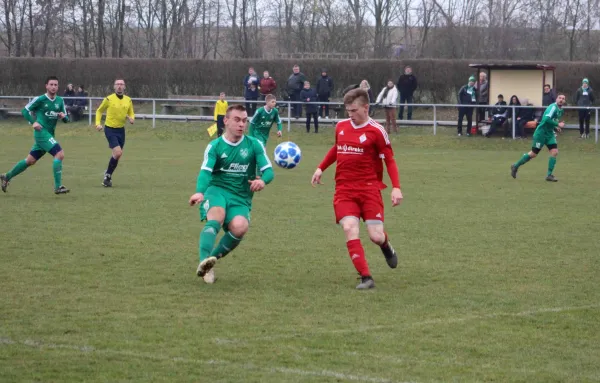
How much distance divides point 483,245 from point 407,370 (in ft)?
16.1

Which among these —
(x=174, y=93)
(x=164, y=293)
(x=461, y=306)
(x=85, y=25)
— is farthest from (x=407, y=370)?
(x=85, y=25)

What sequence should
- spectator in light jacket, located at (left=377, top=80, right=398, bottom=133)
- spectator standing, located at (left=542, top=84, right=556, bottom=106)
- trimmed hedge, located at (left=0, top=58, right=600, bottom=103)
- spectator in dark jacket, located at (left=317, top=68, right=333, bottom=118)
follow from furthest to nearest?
1. trimmed hedge, located at (left=0, top=58, right=600, bottom=103)
2. spectator in dark jacket, located at (left=317, top=68, right=333, bottom=118)
3. spectator in light jacket, located at (left=377, top=80, right=398, bottom=133)
4. spectator standing, located at (left=542, top=84, right=556, bottom=106)

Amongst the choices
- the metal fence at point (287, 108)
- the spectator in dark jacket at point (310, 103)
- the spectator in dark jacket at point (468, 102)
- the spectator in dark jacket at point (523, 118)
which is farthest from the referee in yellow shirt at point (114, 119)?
the spectator in dark jacket at point (523, 118)

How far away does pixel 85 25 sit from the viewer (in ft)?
149

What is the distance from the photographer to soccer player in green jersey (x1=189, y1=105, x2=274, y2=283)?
7723mm

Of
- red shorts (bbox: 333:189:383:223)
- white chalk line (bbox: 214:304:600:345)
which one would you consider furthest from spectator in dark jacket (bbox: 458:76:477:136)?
white chalk line (bbox: 214:304:600:345)

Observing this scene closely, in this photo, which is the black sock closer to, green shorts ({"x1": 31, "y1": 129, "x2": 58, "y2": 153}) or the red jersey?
green shorts ({"x1": 31, "y1": 129, "x2": 58, "y2": 153})

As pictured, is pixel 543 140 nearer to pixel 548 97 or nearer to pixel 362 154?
pixel 548 97

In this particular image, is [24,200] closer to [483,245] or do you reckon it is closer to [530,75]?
[483,245]

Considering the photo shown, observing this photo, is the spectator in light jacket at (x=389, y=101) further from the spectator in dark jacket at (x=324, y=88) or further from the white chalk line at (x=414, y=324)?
the white chalk line at (x=414, y=324)

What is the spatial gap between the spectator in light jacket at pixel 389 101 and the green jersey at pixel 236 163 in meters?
21.1

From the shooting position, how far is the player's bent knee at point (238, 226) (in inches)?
306

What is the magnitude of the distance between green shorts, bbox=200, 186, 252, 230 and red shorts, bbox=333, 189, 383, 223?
0.80 metres

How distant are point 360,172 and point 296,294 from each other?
121 centimetres
